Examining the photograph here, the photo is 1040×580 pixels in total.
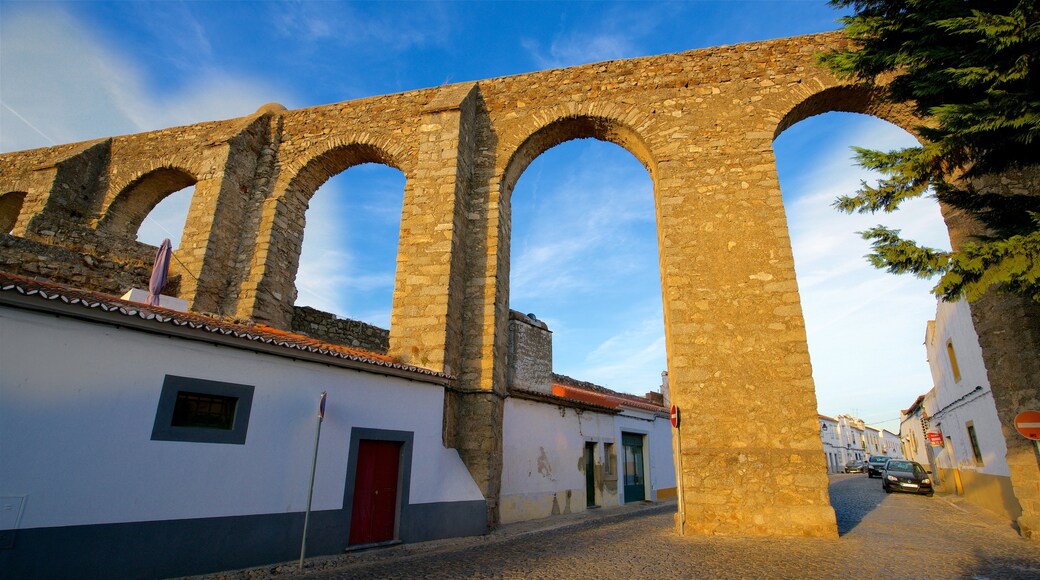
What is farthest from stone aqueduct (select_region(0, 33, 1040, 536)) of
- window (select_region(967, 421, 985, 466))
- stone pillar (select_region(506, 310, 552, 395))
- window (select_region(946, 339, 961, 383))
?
window (select_region(946, 339, 961, 383))

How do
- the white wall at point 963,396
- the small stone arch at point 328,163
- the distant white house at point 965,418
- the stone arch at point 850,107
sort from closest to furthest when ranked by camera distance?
the stone arch at point 850,107, the distant white house at point 965,418, the white wall at point 963,396, the small stone arch at point 328,163

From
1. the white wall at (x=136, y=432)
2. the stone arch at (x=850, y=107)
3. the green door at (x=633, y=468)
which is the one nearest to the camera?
the white wall at (x=136, y=432)

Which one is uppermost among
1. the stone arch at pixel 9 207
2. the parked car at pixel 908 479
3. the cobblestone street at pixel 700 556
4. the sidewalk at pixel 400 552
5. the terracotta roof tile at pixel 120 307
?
the stone arch at pixel 9 207

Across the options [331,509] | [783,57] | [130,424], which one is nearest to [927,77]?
[783,57]

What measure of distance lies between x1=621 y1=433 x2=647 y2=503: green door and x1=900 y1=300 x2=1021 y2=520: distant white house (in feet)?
27.3

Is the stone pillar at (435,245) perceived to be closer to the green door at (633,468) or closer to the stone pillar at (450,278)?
the stone pillar at (450,278)

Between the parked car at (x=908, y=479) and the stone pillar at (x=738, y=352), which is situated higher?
the stone pillar at (x=738, y=352)

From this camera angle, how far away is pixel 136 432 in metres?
4.59

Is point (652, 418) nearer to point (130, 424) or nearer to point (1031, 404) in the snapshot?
point (1031, 404)

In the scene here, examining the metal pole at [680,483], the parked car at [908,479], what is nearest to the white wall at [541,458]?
the metal pole at [680,483]

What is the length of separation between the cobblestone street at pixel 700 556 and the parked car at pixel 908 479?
10.1 meters

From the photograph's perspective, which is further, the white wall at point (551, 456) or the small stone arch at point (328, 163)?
the small stone arch at point (328, 163)

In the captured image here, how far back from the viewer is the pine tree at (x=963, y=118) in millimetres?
4797

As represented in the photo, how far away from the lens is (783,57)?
9.34 meters
